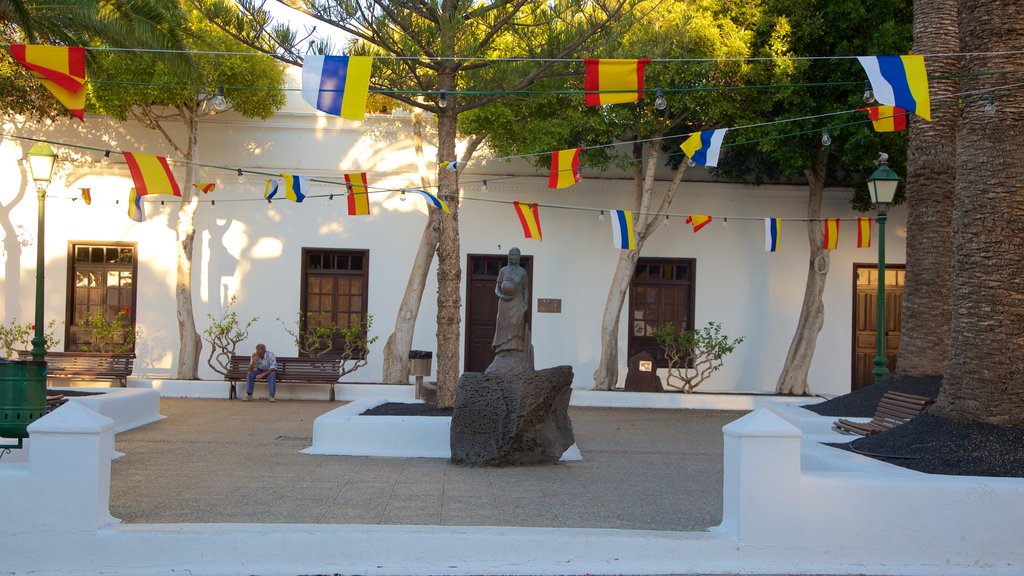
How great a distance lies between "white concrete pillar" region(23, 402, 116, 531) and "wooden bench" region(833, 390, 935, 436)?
7.08m

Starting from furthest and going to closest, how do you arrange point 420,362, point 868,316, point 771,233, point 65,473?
point 868,316 < point 771,233 < point 420,362 < point 65,473

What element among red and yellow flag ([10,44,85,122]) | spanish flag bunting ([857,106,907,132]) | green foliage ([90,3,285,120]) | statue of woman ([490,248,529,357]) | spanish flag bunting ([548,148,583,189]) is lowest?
statue of woman ([490,248,529,357])

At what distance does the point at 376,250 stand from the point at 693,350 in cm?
597

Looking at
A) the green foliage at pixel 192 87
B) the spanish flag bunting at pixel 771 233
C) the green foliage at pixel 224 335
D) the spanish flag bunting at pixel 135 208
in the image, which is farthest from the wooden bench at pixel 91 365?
the spanish flag bunting at pixel 771 233

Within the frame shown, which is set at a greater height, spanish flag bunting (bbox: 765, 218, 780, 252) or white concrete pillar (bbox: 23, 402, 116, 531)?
spanish flag bunting (bbox: 765, 218, 780, 252)

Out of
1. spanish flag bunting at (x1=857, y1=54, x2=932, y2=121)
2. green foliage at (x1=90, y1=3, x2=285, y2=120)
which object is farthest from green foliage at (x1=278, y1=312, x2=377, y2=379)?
spanish flag bunting at (x1=857, y1=54, x2=932, y2=121)

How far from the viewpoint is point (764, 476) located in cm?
614

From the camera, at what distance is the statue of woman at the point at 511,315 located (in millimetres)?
11070

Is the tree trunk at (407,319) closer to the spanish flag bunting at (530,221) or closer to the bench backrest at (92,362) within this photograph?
the spanish flag bunting at (530,221)

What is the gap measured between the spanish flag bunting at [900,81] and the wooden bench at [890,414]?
2987 millimetres

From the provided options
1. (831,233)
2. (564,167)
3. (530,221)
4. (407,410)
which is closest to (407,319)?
(530,221)

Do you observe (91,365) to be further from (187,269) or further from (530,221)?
(530,221)

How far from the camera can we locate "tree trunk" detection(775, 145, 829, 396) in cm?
1762

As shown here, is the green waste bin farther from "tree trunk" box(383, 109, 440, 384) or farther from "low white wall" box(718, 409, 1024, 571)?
"tree trunk" box(383, 109, 440, 384)
